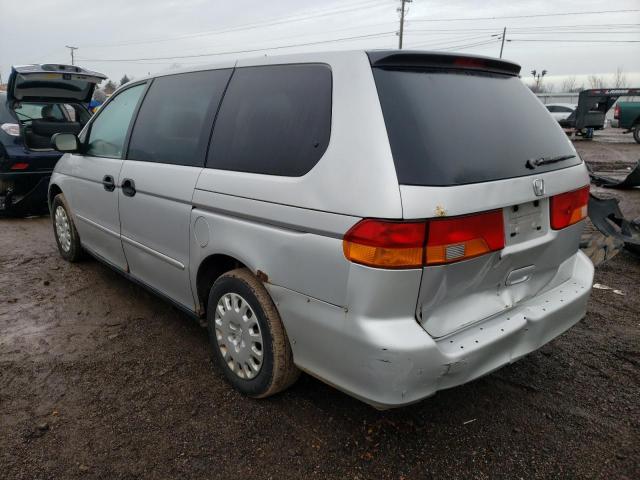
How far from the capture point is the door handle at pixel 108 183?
11.4 ft

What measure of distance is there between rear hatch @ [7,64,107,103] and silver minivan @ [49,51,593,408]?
4.05 metres

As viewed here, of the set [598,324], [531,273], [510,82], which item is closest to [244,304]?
[531,273]

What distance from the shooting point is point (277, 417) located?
8.13ft

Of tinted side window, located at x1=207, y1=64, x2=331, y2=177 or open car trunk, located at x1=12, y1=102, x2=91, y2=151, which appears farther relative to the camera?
open car trunk, located at x1=12, y1=102, x2=91, y2=151

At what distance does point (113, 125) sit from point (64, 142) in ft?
1.50

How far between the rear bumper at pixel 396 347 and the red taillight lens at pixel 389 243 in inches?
9.1

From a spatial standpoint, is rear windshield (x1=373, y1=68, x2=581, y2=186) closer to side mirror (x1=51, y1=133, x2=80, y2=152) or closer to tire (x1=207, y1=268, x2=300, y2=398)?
tire (x1=207, y1=268, x2=300, y2=398)

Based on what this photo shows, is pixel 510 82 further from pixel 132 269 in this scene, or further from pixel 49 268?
pixel 49 268

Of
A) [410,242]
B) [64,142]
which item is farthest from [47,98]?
[410,242]

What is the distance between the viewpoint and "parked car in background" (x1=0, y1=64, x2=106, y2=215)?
243 inches

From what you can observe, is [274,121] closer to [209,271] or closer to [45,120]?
[209,271]

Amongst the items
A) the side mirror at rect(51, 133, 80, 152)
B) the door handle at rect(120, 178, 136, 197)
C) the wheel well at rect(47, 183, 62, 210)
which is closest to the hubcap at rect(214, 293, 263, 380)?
the door handle at rect(120, 178, 136, 197)

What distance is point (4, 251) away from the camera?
17.3 feet

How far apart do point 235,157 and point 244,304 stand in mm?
757
